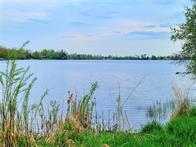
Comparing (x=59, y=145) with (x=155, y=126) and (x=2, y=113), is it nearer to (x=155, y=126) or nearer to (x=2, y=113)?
(x=2, y=113)

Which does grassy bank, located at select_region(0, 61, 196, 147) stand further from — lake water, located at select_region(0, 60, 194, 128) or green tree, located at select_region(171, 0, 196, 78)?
green tree, located at select_region(171, 0, 196, 78)

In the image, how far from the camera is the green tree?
25578 mm

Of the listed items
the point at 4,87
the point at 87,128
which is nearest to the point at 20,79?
the point at 4,87

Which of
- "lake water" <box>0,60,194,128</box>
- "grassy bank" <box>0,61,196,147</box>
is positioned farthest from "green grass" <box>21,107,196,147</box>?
"lake water" <box>0,60,194,128</box>

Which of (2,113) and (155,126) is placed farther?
(155,126)

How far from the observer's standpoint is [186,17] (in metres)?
26.1

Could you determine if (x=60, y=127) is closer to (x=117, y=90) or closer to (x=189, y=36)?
(x=189, y=36)

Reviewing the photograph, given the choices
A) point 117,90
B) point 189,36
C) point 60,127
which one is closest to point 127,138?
point 60,127

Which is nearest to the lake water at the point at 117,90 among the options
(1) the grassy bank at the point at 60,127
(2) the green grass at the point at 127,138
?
(1) the grassy bank at the point at 60,127

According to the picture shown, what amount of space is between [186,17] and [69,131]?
16.5 m

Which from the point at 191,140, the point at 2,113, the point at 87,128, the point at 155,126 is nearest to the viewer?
the point at 2,113

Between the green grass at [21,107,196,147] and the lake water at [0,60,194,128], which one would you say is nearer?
the green grass at [21,107,196,147]

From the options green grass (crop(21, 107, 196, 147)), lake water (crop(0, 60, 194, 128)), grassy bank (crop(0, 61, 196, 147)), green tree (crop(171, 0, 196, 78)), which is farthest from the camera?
lake water (crop(0, 60, 194, 128))

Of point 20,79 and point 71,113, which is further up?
point 20,79
